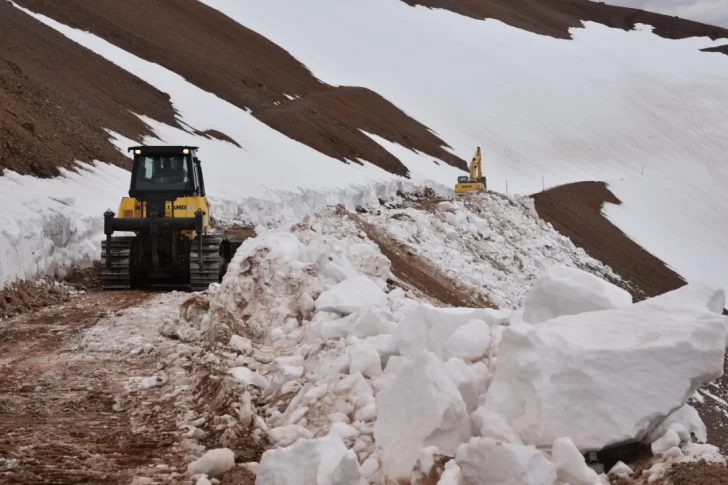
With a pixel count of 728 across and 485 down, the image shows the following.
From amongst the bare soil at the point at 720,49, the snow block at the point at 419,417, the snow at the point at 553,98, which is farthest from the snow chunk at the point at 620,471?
the bare soil at the point at 720,49

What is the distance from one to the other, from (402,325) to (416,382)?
4.34 feet

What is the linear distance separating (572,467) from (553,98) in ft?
225

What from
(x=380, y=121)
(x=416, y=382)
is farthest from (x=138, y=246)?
(x=380, y=121)

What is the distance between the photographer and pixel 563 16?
9456 cm

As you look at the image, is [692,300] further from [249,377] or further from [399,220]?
[399,220]

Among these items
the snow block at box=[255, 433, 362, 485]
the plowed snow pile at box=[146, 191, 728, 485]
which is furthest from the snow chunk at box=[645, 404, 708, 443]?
the snow block at box=[255, 433, 362, 485]

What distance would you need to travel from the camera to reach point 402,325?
5.90m

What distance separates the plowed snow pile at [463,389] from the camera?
14.3 ft

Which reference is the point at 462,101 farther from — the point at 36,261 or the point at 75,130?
the point at 36,261

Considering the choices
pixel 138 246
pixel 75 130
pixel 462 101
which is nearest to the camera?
pixel 138 246

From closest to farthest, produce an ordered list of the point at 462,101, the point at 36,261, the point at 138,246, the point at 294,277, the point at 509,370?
the point at 509,370
the point at 294,277
the point at 36,261
the point at 138,246
the point at 462,101

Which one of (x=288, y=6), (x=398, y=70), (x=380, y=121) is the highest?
(x=288, y=6)

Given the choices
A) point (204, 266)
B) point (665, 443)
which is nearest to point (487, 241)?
point (204, 266)

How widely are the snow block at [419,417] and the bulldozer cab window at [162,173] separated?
1039 cm
